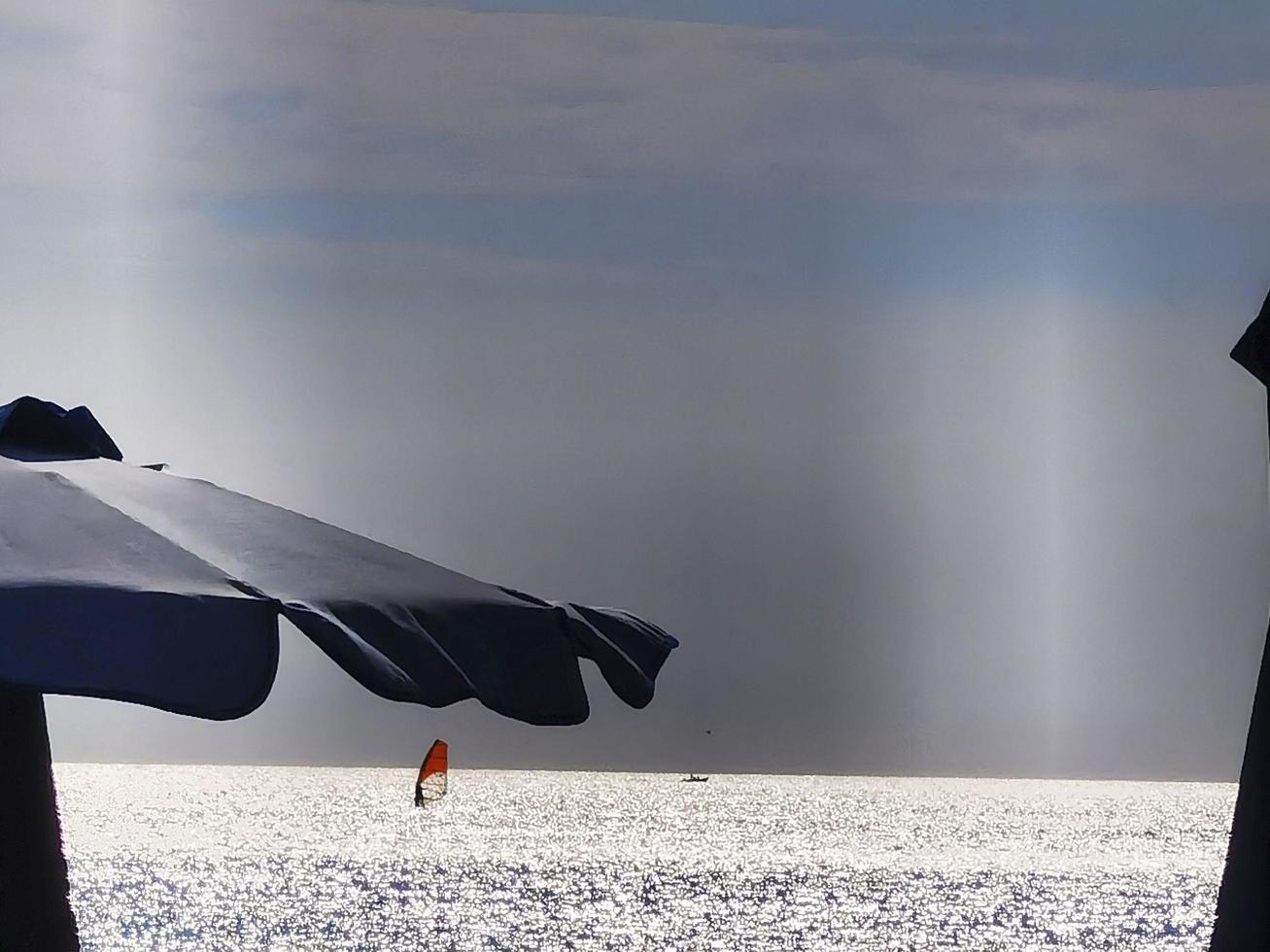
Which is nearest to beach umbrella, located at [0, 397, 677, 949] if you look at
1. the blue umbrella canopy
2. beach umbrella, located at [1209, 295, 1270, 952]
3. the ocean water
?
the blue umbrella canopy

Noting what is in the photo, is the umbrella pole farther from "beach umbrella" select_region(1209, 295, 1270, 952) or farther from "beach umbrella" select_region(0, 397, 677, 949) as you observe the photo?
"beach umbrella" select_region(1209, 295, 1270, 952)

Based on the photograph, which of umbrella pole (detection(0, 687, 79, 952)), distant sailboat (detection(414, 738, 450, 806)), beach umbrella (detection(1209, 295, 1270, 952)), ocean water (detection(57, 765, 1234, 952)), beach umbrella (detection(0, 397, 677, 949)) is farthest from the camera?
distant sailboat (detection(414, 738, 450, 806))

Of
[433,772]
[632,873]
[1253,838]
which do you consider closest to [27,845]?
[1253,838]

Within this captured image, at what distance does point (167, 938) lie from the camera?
3697 centimetres

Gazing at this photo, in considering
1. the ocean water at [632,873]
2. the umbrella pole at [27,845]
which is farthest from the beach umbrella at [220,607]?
the ocean water at [632,873]

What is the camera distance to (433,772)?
3642 inches

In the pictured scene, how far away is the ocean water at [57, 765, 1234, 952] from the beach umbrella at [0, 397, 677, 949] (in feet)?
104

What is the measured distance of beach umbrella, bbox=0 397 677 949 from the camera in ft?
11.8

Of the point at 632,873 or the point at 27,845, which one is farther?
the point at 632,873

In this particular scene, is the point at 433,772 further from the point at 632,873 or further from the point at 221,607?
the point at 221,607

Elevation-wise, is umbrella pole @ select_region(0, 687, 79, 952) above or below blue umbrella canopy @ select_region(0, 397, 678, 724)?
below

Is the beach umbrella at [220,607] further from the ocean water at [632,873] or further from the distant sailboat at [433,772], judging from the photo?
the distant sailboat at [433,772]

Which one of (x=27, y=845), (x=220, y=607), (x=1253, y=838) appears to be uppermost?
(x=1253, y=838)

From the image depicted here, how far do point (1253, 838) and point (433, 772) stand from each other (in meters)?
88.4
